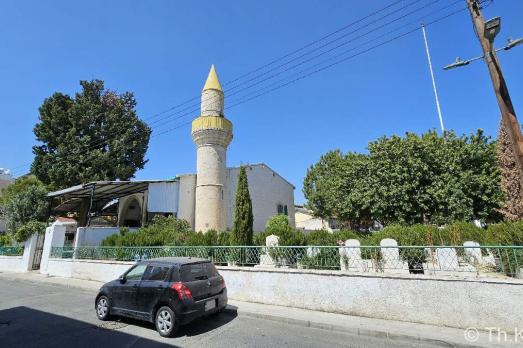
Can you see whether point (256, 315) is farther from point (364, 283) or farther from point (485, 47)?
point (485, 47)

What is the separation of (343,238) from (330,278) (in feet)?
21.1

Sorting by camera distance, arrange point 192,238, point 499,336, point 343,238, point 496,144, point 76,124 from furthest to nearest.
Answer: point 76,124 < point 496,144 < point 343,238 < point 192,238 < point 499,336

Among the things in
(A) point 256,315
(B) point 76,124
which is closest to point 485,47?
(A) point 256,315

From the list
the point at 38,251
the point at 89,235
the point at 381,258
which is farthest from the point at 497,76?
the point at 38,251

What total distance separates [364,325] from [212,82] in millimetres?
17355

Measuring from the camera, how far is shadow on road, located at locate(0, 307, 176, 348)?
5.73 m

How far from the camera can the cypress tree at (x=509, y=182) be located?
17891 mm

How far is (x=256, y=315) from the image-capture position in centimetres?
749

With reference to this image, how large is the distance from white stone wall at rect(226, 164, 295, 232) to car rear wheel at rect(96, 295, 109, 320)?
1476 cm

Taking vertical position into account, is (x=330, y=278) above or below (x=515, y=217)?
below

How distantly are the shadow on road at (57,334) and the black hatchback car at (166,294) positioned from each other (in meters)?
0.46

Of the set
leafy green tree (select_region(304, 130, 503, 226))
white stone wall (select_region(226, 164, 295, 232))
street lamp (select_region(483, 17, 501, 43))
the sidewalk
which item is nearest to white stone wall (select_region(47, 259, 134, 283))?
the sidewalk

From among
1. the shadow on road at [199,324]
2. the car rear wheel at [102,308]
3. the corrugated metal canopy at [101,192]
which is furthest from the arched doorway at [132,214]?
the shadow on road at [199,324]

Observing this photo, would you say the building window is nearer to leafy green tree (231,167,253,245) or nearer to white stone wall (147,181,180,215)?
white stone wall (147,181,180,215)
